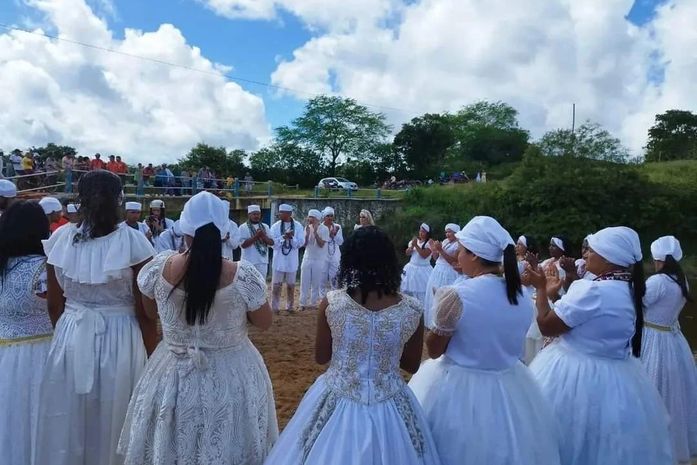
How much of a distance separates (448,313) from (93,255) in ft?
6.76

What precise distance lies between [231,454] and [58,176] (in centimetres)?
1770

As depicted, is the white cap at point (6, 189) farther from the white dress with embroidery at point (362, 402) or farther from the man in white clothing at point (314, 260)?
the man in white clothing at point (314, 260)

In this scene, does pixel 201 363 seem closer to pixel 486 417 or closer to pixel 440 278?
pixel 486 417

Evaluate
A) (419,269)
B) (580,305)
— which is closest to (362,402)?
(580,305)

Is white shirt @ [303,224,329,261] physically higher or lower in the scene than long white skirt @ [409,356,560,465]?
higher

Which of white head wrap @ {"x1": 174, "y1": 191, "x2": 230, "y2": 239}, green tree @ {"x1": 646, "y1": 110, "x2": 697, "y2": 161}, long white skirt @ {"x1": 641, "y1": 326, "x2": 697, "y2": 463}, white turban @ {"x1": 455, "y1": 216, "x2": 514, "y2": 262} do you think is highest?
green tree @ {"x1": 646, "y1": 110, "x2": 697, "y2": 161}

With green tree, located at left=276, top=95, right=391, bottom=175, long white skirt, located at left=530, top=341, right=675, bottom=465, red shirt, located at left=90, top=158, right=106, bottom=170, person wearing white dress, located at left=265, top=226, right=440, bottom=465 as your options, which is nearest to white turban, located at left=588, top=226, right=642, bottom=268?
long white skirt, located at left=530, top=341, right=675, bottom=465

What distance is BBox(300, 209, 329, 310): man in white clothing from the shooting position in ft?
37.4

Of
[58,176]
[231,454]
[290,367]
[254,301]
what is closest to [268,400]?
[231,454]

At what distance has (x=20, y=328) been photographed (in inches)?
138

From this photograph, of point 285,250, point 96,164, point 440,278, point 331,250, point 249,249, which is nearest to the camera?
point 440,278

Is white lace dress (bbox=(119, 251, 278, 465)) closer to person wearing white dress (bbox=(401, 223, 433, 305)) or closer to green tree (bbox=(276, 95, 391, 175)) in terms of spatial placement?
person wearing white dress (bbox=(401, 223, 433, 305))

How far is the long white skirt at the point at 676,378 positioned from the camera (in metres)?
5.01

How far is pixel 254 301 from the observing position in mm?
2945
